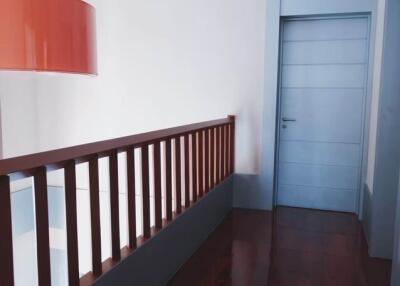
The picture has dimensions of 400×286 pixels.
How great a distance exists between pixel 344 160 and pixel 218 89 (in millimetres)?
1484

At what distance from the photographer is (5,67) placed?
3.61ft

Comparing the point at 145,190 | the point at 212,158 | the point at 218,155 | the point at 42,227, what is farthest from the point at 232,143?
the point at 42,227

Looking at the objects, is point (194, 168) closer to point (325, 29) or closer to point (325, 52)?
point (325, 52)

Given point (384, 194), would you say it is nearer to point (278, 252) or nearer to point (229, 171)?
point (278, 252)

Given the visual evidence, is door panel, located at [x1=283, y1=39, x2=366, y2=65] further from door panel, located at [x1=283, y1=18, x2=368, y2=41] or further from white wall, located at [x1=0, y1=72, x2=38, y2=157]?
white wall, located at [x1=0, y1=72, x2=38, y2=157]

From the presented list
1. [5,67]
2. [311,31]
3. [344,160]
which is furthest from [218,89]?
[5,67]

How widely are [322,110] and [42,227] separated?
121 inches

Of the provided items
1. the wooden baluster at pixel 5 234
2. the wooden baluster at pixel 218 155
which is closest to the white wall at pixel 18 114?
the wooden baluster at pixel 218 155

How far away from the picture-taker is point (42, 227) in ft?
4.15

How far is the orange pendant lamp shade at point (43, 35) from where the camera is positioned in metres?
1.10

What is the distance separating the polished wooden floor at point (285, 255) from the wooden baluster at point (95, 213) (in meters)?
0.78

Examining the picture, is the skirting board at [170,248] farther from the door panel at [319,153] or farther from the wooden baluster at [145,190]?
the door panel at [319,153]

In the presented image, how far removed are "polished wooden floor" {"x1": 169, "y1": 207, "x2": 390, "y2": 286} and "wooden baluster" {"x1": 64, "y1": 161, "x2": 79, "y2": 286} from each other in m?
0.93

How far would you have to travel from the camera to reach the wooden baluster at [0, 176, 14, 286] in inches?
43.1
